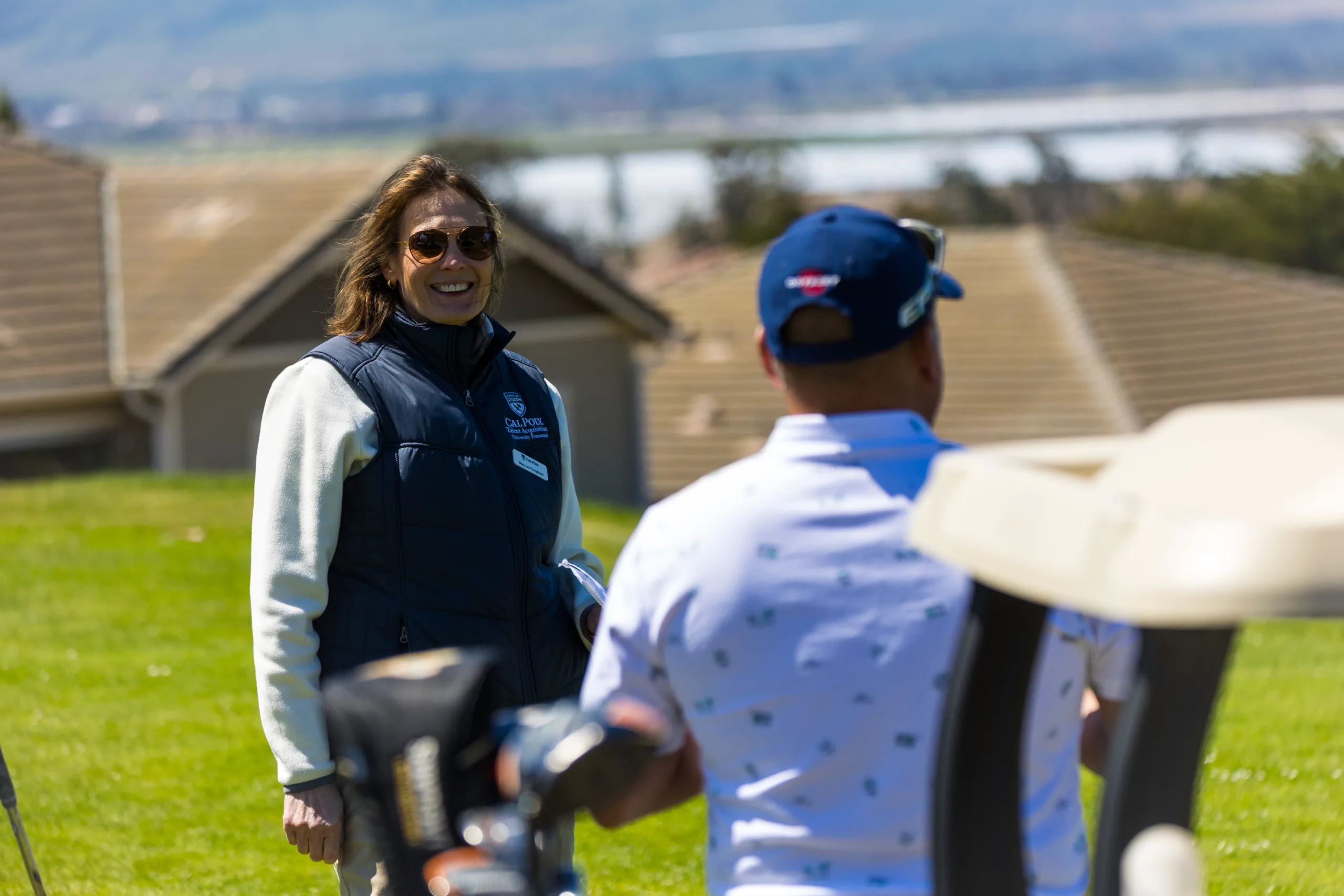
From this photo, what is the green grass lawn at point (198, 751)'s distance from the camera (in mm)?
5844

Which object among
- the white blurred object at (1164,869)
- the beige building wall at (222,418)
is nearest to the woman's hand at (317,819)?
the white blurred object at (1164,869)

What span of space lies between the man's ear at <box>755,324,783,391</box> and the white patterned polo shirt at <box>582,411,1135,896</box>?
0.37ft

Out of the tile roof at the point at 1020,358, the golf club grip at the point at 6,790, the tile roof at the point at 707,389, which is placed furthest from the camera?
the tile roof at the point at 1020,358

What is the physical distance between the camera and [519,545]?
352 centimetres

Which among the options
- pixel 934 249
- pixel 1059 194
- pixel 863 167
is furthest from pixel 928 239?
pixel 863 167

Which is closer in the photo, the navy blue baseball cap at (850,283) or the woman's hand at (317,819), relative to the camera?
the navy blue baseball cap at (850,283)

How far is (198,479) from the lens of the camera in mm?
16578

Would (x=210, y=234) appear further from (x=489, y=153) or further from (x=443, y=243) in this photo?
(x=489, y=153)

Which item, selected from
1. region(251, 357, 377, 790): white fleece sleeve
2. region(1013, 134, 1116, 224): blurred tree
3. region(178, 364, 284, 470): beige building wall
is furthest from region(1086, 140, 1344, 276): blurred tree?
region(251, 357, 377, 790): white fleece sleeve

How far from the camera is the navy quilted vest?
3.38 m

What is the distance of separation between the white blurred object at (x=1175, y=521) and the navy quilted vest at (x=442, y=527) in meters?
1.54

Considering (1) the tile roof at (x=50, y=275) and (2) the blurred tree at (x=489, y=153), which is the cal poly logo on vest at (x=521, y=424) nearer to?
(1) the tile roof at (x=50, y=275)

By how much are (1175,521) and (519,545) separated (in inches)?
79.2

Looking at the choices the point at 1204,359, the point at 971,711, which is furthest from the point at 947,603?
the point at 1204,359
